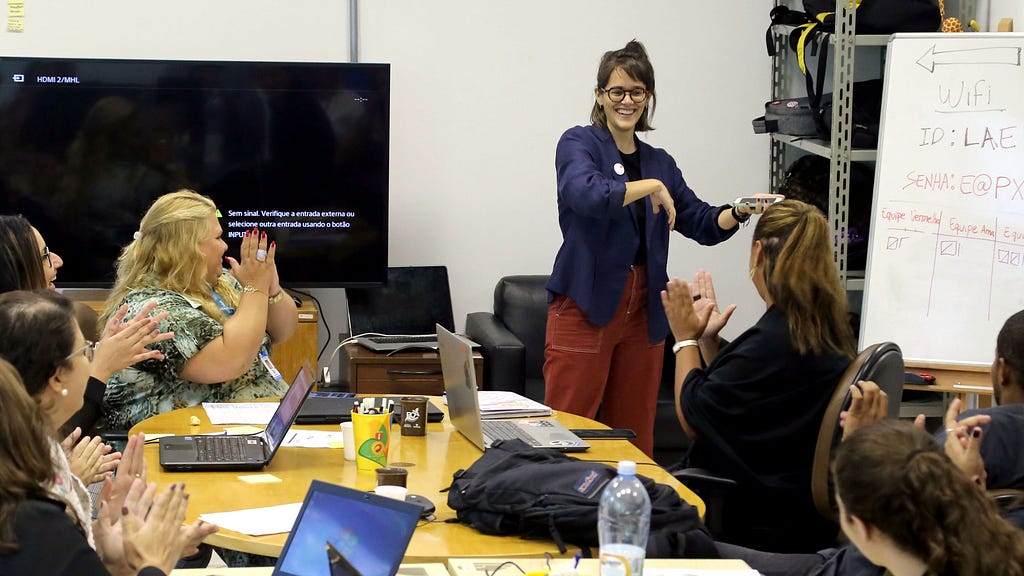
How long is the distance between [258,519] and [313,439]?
2.13 feet

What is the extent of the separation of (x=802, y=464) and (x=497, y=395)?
930mm

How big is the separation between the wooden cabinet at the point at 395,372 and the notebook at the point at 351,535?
278 centimetres

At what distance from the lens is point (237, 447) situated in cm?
271

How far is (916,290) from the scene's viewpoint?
150 inches

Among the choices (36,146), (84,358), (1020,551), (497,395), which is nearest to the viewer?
(1020,551)

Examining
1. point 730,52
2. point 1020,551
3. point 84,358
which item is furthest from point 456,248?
point 1020,551

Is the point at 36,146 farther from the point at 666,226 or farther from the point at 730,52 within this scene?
the point at 730,52

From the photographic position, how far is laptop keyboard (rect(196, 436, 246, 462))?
103 inches

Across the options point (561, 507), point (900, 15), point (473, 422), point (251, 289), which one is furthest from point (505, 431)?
point (900, 15)

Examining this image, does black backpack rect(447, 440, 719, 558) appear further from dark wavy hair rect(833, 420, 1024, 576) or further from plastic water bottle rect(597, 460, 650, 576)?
dark wavy hair rect(833, 420, 1024, 576)

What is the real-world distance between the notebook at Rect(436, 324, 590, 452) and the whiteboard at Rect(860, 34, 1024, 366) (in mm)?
1443

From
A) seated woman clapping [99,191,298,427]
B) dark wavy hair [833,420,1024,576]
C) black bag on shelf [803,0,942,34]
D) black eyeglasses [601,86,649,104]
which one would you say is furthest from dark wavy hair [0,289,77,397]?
black bag on shelf [803,0,942,34]

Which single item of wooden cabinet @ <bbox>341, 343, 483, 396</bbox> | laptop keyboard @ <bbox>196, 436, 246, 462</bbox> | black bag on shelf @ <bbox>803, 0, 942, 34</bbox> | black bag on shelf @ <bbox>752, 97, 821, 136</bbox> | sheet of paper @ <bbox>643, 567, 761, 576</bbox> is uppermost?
black bag on shelf @ <bbox>803, 0, 942, 34</bbox>

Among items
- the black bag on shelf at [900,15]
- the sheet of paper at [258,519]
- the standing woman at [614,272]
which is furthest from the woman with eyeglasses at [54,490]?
the black bag on shelf at [900,15]
